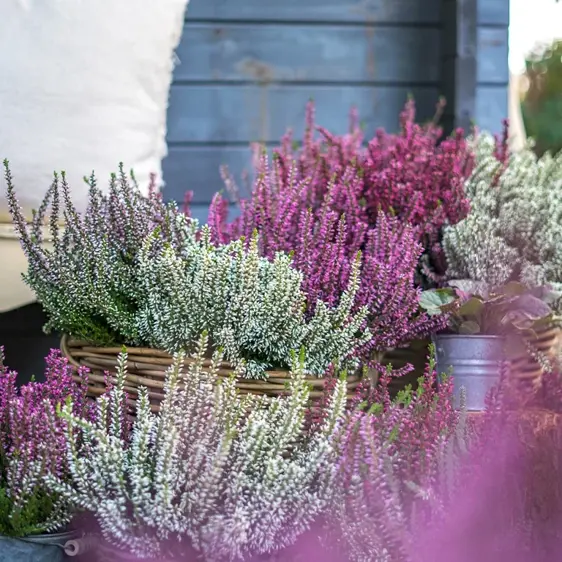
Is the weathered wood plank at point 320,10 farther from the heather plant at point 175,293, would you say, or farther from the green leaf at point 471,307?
Result: the green leaf at point 471,307

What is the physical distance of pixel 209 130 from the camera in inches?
97.6

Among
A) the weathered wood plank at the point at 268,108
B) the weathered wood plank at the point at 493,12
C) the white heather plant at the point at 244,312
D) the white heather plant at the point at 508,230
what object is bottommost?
the white heather plant at the point at 244,312

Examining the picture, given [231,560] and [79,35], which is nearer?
[231,560]

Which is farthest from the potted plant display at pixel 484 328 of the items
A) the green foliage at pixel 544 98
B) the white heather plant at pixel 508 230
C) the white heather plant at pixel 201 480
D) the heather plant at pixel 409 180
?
the green foliage at pixel 544 98

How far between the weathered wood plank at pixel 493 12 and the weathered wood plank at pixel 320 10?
16cm

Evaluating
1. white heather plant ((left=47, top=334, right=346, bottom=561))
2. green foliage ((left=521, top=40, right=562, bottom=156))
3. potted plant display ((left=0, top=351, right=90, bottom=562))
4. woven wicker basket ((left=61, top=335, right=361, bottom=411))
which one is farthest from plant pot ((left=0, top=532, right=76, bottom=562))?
green foliage ((left=521, top=40, right=562, bottom=156))

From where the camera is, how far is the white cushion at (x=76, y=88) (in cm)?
162

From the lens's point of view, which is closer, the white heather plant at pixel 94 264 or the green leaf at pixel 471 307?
the white heather plant at pixel 94 264

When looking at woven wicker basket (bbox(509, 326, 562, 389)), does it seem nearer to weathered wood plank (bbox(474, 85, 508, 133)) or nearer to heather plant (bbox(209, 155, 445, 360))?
heather plant (bbox(209, 155, 445, 360))

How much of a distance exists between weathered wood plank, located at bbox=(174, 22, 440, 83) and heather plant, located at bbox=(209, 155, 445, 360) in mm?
1071

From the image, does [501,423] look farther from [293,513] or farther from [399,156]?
[399,156]

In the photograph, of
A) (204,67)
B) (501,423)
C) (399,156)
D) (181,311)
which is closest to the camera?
(501,423)

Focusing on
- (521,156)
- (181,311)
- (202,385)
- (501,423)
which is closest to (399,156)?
(521,156)

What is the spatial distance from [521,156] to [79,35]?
1248mm
